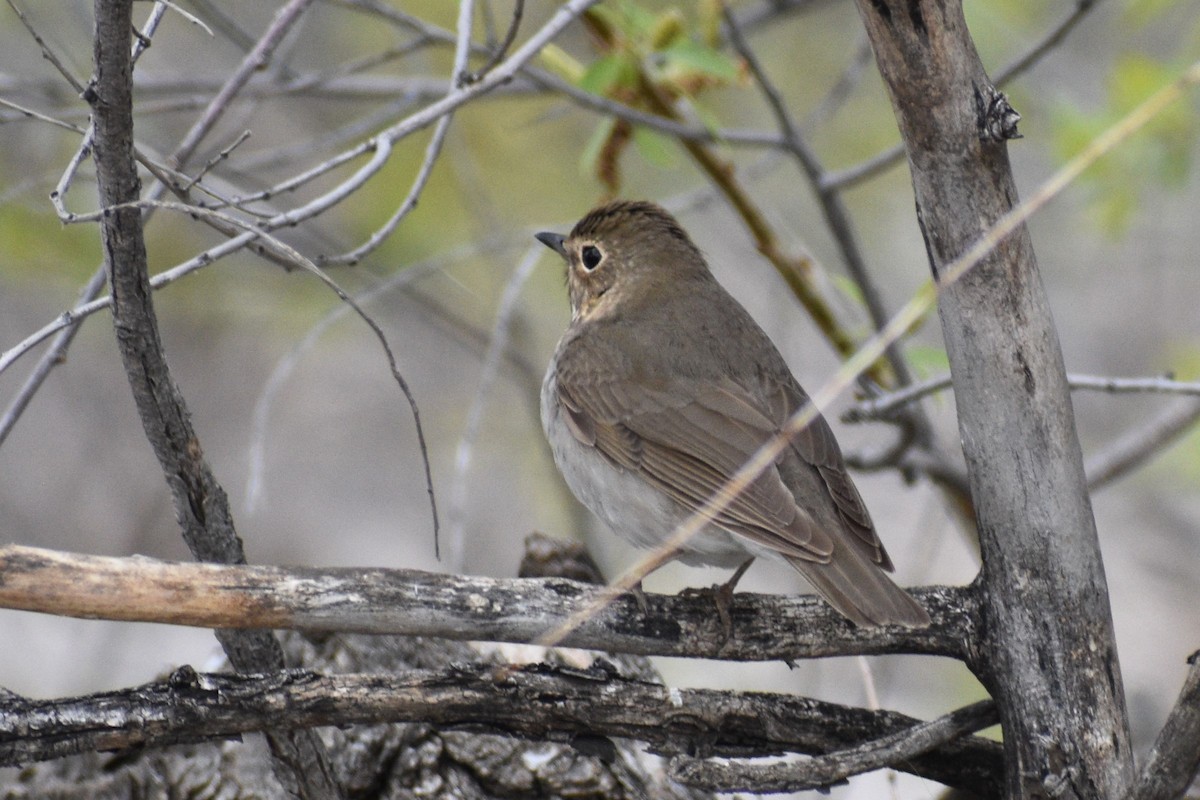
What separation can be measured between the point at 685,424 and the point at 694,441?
114 millimetres

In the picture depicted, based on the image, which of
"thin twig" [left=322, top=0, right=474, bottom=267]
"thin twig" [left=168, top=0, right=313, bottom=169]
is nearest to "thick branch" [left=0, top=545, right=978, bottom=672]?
"thin twig" [left=322, top=0, right=474, bottom=267]

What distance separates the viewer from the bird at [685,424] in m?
3.72

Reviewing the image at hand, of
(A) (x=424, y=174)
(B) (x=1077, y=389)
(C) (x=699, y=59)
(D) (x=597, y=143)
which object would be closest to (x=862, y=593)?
(B) (x=1077, y=389)

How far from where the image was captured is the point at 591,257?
5.23 m

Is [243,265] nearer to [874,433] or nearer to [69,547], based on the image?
[69,547]

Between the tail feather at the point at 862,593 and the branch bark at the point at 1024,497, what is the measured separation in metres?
0.23

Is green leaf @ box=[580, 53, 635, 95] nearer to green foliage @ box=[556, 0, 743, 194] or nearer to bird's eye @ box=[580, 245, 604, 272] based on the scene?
green foliage @ box=[556, 0, 743, 194]

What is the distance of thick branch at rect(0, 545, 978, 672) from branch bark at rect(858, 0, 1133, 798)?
19 centimetres

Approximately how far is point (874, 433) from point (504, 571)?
269 cm

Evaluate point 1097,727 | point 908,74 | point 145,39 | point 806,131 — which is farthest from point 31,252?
point 1097,727

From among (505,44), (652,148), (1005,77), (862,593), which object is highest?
(1005,77)

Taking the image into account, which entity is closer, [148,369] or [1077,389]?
[148,369]

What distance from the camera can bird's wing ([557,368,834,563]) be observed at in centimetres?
374

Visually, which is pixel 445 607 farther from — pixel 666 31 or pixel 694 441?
pixel 666 31
